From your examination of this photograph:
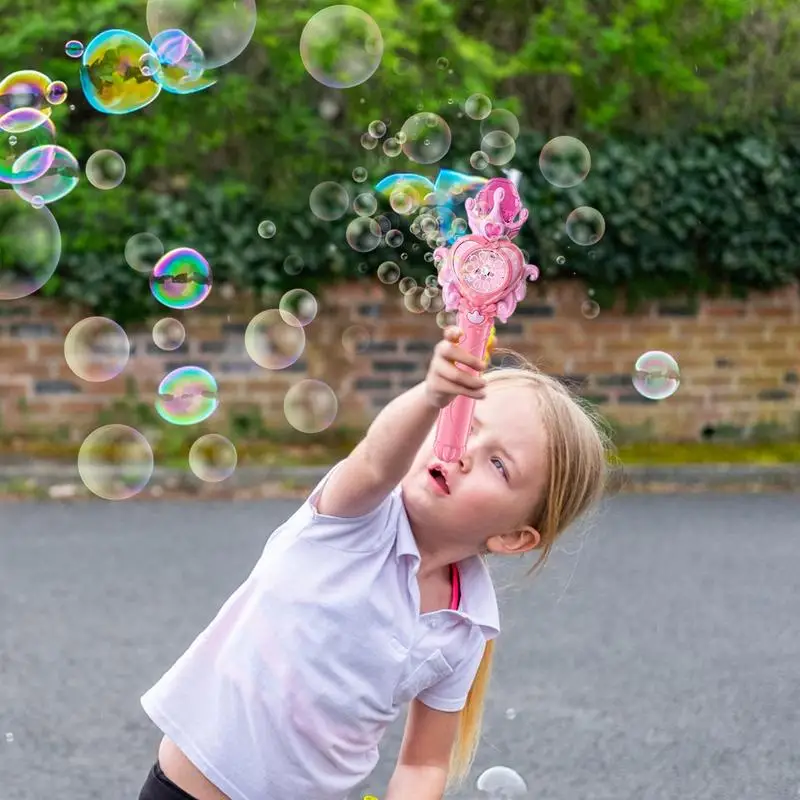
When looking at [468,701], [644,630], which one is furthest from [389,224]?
[468,701]

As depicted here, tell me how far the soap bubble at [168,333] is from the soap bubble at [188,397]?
160 inches

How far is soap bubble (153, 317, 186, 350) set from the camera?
8.79 m

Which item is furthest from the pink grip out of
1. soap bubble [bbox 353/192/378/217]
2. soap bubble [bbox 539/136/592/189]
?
soap bubble [bbox 539/136/592/189]

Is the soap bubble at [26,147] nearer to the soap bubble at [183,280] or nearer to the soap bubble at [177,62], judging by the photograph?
the soap bubble at [177,62]

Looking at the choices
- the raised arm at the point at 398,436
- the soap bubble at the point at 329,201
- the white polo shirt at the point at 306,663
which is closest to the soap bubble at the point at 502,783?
the white polo shirt at the point at 306,663

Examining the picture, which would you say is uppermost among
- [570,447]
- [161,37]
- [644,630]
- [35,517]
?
[161,37]

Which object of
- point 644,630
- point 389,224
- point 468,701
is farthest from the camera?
point 389,224

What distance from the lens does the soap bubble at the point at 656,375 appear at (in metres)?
3.95

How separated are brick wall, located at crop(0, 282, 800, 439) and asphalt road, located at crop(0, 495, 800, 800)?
61.2 inches

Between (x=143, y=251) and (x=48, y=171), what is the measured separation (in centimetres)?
465

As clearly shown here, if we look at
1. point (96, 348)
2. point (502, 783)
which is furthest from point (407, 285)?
point (502, 783)

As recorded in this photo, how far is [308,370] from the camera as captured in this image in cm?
927

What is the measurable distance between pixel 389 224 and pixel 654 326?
226cm

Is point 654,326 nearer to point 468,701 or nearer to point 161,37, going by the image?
point 161,37
